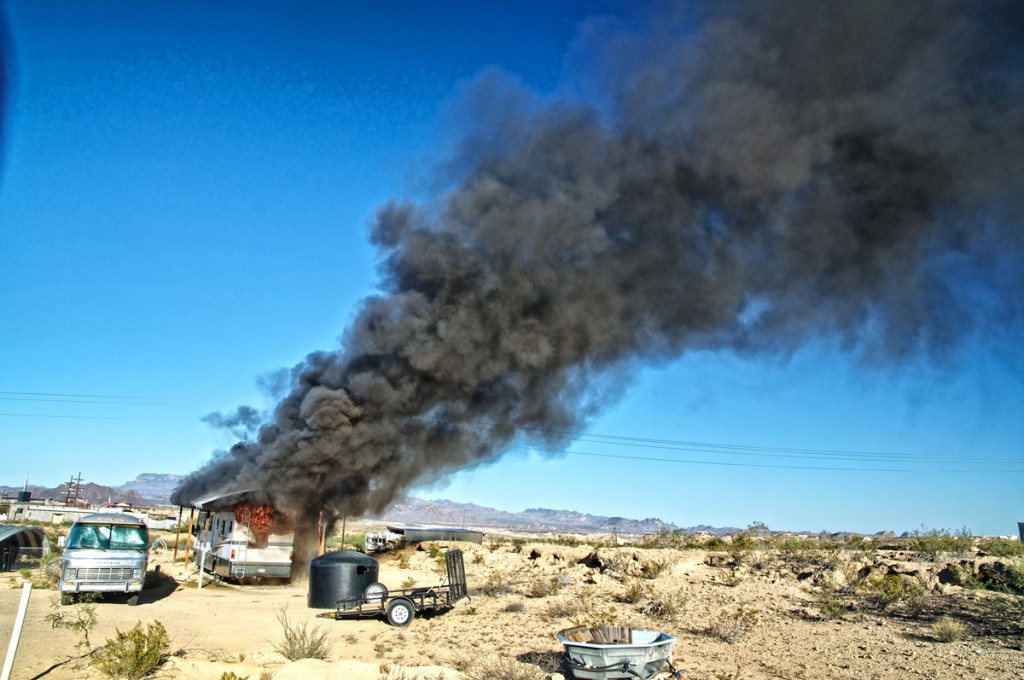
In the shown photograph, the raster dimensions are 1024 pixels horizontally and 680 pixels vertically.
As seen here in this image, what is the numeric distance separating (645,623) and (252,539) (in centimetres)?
1514

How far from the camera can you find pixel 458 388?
89.1 ft

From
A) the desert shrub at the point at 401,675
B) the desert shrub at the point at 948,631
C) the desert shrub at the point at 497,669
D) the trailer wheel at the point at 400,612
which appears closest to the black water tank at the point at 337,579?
the trailer wheel at the point at 400,612

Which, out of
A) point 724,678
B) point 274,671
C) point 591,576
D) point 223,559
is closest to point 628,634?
point 724,678

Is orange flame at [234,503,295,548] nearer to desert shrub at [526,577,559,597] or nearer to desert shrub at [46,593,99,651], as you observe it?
desert shrub at [46,593,99,651]

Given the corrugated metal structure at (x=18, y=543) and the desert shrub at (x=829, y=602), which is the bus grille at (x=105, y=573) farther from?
the desert shrub at (x=829, y=602)

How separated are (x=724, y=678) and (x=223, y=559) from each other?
63.7 ft

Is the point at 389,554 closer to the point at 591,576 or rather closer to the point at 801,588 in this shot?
the point at 591,576

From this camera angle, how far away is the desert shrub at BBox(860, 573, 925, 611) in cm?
1503

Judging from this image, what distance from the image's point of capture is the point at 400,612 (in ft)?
51.1

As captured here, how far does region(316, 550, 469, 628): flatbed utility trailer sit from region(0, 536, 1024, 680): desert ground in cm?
29

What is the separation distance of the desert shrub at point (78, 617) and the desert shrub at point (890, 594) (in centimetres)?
1563

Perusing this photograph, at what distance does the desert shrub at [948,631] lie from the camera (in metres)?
12.4

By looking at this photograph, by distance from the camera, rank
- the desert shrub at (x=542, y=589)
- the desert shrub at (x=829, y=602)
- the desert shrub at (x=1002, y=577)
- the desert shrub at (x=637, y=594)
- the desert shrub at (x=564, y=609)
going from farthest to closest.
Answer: the desert shrub at (x=542, y=589) → the desert shrub at (x=637, y=594) → the desert shrub at (x=564, y=609) → the desert shrub at (x=1002, y=577) → the desert shrub at (x=829, y=602)

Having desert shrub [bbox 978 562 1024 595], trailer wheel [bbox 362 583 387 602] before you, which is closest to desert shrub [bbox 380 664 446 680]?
trailer wheel [bbox 362 583 387 602]
